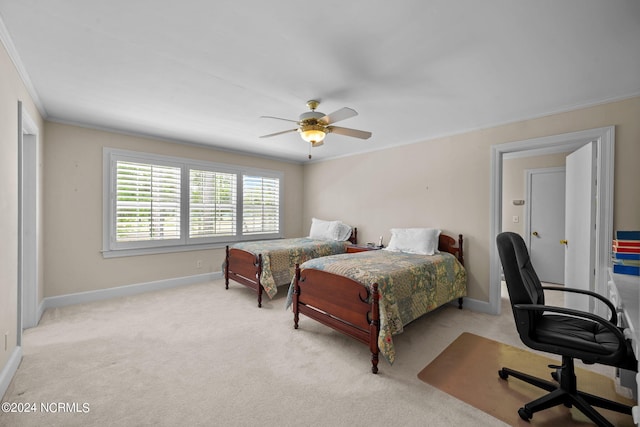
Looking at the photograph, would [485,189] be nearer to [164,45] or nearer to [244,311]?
[244,311]

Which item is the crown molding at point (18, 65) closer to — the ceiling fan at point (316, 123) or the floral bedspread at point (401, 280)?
the ceiling fan at point (316, 123)

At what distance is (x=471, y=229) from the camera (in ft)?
12.1

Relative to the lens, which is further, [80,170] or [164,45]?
[80,170]

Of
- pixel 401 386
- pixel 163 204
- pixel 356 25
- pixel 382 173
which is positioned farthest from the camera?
pixel 382 173

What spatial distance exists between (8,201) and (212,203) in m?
2.87

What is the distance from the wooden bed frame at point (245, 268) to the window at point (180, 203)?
2.80 ft

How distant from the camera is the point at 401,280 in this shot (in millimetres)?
2615

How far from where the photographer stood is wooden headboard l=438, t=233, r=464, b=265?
12.3 feet

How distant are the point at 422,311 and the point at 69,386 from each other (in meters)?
3.04

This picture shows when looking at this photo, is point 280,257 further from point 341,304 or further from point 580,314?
point 580,314

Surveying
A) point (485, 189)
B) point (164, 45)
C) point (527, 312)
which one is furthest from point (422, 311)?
point (164, 45)

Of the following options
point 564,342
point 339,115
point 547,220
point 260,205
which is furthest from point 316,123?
point 547,220

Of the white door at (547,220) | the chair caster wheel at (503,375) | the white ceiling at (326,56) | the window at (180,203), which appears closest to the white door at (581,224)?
the white ceiling at (326,56)

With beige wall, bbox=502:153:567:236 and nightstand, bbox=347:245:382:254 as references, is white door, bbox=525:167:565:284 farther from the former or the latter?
nightstand, bbox=347:245:382:254
